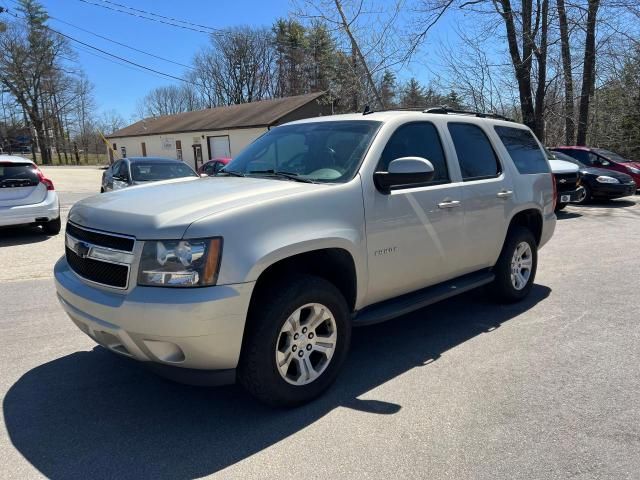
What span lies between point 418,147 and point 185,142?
41180 mm

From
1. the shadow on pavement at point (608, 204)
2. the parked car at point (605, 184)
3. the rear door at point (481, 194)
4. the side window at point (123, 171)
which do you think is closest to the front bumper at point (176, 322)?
the rear door at point (481, 194)

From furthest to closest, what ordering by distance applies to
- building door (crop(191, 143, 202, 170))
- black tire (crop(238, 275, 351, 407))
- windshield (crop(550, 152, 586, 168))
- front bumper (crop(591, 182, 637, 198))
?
building door (crop(191, 143, 202, 170)) → windshield (crop(550, 152, 586, 168)) → front bumper (crop(591, 182, 637, 198)) → black tire (crop(238, 275, 351, 407))

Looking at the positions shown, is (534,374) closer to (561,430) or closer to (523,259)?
(561,430)

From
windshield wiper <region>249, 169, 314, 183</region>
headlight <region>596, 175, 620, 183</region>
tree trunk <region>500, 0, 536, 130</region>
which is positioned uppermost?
tree trunk <region>500, 0, 536, 130</region>

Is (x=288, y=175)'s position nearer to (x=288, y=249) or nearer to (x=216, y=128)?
(x=288, y=249)

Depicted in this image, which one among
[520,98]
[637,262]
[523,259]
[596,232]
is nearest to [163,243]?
[523,259]

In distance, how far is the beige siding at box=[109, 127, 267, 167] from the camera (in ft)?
121

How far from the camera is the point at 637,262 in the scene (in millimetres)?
7348

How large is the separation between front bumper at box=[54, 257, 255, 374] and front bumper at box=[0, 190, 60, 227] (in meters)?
7.21

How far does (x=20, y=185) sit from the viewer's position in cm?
924

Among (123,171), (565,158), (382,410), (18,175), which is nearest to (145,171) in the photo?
(123,171)

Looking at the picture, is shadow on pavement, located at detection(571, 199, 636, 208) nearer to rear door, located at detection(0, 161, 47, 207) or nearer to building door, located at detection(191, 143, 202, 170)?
rear door, located at detection(0, 161, 47, 207)

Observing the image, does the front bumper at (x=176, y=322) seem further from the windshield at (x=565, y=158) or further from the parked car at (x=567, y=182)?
the windshield at (x=565, y=158)

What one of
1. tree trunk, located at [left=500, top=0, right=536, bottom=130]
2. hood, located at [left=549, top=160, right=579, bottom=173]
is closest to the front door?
hood, located at [left=549, top=160, right=579, bottom=173]
